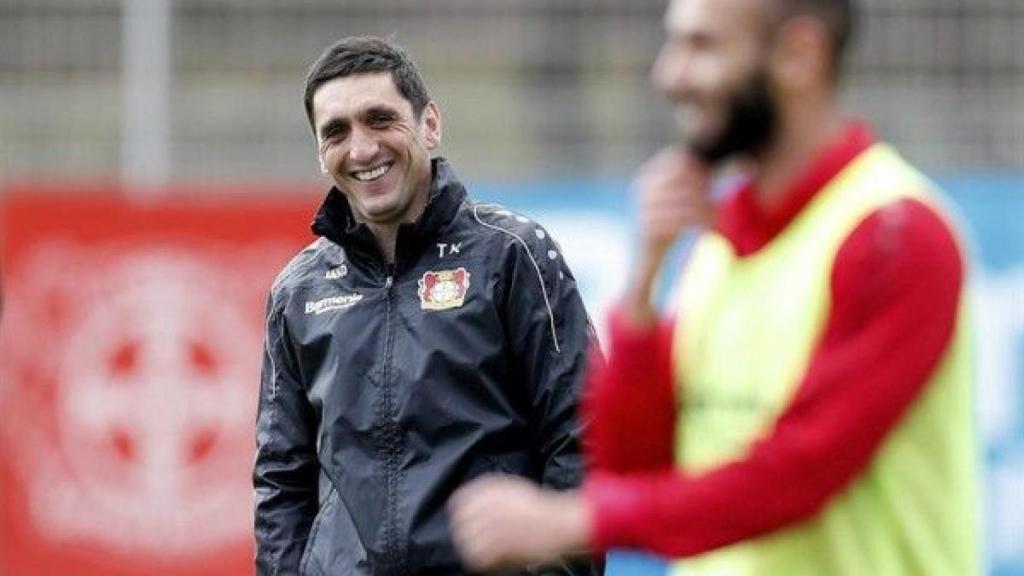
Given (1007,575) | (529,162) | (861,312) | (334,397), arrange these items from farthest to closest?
(529,162) < (1007,575) < (334,397) < (861,312)

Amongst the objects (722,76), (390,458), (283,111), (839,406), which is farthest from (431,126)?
(283,111)

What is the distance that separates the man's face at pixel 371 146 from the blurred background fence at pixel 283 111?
251 inches

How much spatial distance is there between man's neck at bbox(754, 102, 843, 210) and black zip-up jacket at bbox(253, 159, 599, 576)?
5.91 ft

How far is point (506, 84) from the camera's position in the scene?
12.6 m

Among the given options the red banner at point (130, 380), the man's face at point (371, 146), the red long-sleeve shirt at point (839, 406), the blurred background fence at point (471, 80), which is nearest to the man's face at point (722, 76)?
the red long-sleeve shirt at point (839, 406)

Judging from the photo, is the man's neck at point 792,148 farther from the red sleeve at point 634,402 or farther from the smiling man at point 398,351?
the smiling man at point 398,351

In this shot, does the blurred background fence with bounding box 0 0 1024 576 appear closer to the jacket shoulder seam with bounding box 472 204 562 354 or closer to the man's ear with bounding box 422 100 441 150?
the man's ear with bounding box 422 100 441 150

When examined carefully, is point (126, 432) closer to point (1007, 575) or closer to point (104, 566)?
point (104, 566)

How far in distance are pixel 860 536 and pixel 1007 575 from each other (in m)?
8.34

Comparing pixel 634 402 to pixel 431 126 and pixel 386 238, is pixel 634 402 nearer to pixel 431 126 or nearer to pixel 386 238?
pixel 386 238

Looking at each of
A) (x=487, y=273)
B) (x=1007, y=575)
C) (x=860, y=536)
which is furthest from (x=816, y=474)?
(x=1007, y=575)

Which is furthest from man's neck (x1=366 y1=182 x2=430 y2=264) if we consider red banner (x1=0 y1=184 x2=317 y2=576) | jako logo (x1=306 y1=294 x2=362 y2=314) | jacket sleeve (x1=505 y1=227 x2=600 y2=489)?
red banner (x1=0 y1=184 x2=317 y2=576)

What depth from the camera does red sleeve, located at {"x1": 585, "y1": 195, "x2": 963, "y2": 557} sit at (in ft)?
10.6

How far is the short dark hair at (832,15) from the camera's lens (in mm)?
3324
